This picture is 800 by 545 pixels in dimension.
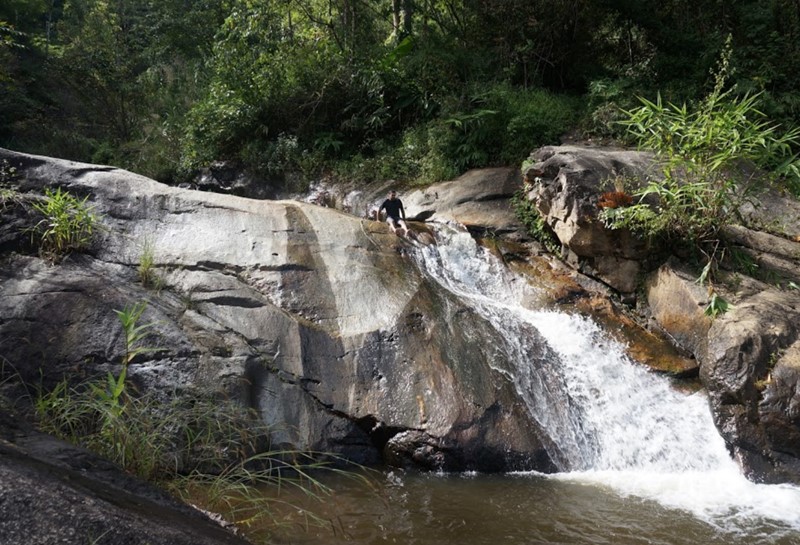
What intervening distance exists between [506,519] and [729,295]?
443 centimetres

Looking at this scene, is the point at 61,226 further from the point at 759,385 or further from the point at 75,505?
the point at 759,385

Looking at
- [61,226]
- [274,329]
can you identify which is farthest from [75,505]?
[61,226]

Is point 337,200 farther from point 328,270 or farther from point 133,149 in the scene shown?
point 133,149

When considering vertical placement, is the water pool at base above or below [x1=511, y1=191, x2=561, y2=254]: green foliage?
below

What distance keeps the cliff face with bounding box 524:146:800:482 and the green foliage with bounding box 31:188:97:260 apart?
641 centimetres

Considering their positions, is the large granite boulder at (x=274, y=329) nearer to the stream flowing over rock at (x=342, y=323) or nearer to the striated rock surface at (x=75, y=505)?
the stream flowing over rock at (x=342, y=323)

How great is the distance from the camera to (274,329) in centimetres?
641

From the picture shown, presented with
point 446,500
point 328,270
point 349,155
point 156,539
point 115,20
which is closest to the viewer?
point 156,539

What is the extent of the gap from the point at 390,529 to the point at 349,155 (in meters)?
10.6

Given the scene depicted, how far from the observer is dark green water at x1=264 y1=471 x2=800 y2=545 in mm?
4352

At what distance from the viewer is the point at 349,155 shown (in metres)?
13.9

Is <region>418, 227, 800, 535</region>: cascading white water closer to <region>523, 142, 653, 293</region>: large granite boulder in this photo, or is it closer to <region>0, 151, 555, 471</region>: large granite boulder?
<region>0, 151, 555, 471</region>: large granite boulder

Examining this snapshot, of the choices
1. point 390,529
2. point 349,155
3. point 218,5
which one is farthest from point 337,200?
point 218,5

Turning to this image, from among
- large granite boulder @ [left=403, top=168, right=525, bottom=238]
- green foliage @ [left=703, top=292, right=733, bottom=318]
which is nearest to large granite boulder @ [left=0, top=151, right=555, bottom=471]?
green foliage @ [left=703, top=292, right=733, bottom=318]
